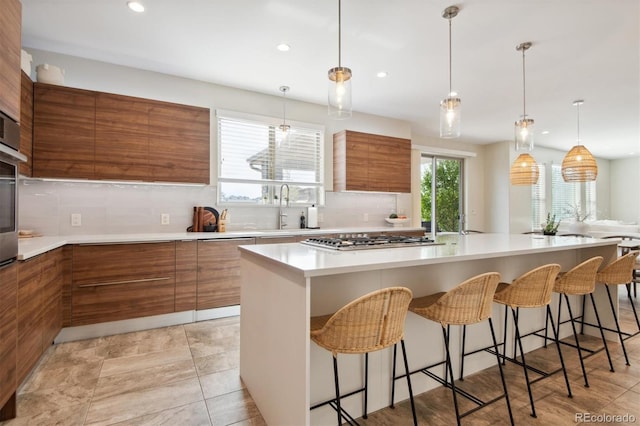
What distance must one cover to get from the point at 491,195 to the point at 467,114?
2919 millimetres

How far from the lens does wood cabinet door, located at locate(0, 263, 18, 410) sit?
→ 5.47 feet

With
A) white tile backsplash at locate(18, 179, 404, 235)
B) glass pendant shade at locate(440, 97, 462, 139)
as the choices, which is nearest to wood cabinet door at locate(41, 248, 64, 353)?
white tile backsplash at locate(18, 179, 404, 235)

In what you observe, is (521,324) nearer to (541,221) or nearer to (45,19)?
(45,19)

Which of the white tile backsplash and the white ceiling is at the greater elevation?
the white ceiling

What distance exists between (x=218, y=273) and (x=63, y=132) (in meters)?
1.98

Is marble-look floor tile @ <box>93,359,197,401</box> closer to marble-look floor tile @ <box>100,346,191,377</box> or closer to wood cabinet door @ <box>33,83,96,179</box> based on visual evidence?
marble-look floor tile @ <box>100,346,191,377</box>

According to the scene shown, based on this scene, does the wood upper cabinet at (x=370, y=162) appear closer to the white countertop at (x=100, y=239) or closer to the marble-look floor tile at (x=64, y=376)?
the white countertop at (x=100, y=239)

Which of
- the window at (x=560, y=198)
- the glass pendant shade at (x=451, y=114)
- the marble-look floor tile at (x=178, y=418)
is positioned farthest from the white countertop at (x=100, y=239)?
the window at (x=560, y=198)

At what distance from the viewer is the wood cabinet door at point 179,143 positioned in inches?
135

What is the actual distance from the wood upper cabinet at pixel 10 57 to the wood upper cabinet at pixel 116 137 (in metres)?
1.19

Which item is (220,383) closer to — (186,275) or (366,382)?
→ (366,382)

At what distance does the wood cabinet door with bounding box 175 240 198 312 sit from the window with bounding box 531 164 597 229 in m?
7.68

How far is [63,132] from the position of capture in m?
3.01

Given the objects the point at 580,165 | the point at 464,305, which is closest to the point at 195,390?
the point at 464,305
